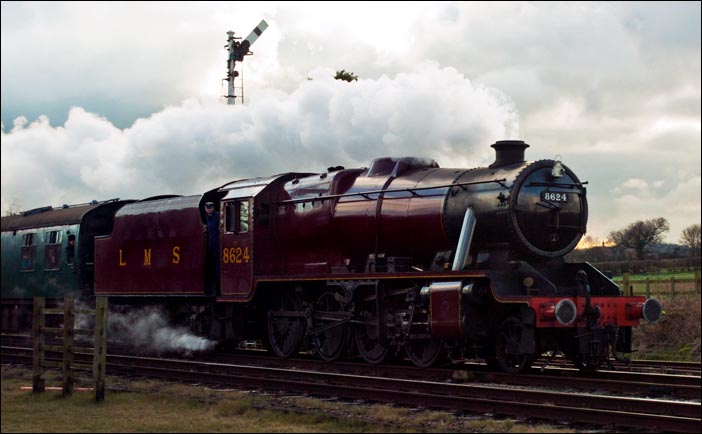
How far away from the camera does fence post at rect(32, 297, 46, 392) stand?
1260cm

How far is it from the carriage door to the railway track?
2.50 m

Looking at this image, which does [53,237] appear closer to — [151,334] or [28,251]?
[28,251]

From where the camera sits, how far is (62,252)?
2430 cm

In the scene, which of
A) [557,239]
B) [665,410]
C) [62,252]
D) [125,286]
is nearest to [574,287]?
[557,239]

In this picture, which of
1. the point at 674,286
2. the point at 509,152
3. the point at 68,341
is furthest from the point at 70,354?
the point at 674,286

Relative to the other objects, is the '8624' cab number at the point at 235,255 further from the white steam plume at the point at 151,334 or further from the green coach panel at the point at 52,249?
the green coach panel at the point at 52,249

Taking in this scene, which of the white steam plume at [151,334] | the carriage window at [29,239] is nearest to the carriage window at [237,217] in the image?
the white steam plume at [151,334]

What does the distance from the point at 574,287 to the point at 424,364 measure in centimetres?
284

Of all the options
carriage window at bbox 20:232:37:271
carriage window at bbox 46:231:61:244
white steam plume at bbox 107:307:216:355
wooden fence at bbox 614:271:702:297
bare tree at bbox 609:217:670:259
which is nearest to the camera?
white steam plume at bbox 107:307:216:355

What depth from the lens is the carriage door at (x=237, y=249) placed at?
1759cm

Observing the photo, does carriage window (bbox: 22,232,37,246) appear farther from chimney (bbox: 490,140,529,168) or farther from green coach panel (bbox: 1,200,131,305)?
chimney (bbox: 490,140,529,168)

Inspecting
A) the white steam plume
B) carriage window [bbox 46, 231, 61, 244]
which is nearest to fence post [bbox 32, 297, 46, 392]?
the white steam plume

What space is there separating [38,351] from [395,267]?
600 centimetres

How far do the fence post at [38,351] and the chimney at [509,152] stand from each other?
7.77 m
